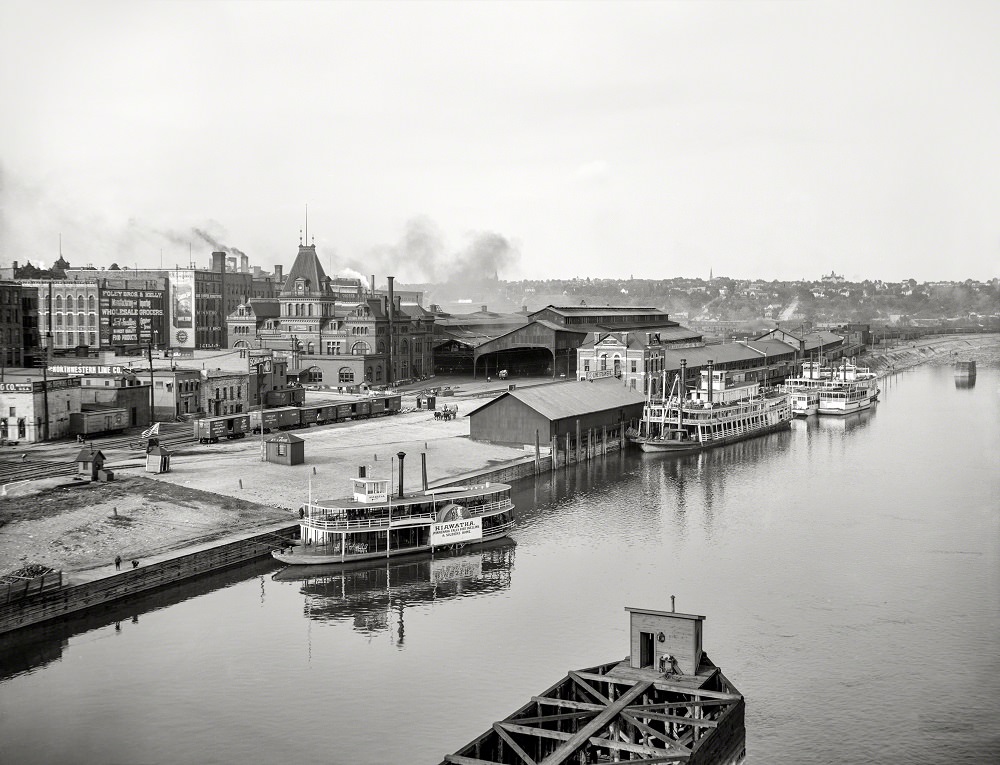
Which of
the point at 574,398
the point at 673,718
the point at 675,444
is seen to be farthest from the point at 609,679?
the point at 675,444

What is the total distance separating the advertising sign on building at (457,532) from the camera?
35875 millimetres

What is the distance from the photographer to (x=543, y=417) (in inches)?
2157

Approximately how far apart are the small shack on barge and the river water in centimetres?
153

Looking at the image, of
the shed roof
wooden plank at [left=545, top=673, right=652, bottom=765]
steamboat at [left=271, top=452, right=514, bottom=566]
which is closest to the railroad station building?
the shed roof

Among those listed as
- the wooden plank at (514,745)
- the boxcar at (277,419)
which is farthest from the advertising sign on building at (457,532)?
the boxcar at (277,419)

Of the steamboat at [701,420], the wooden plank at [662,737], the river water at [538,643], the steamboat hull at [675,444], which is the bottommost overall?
the river water at [538,643]

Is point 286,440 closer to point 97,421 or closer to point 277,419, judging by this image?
point 277,419

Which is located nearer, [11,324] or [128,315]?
[11,324]

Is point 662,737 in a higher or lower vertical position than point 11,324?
lower

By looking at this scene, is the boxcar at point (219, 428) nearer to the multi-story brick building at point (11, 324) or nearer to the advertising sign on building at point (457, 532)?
the advertising sign on building at point (457, 532)

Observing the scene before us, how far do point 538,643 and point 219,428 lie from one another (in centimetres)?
3070

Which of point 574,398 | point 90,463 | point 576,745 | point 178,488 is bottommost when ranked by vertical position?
point 576,745

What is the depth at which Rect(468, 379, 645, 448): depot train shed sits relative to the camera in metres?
55.2

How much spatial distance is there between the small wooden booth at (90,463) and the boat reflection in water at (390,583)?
11513 mm
